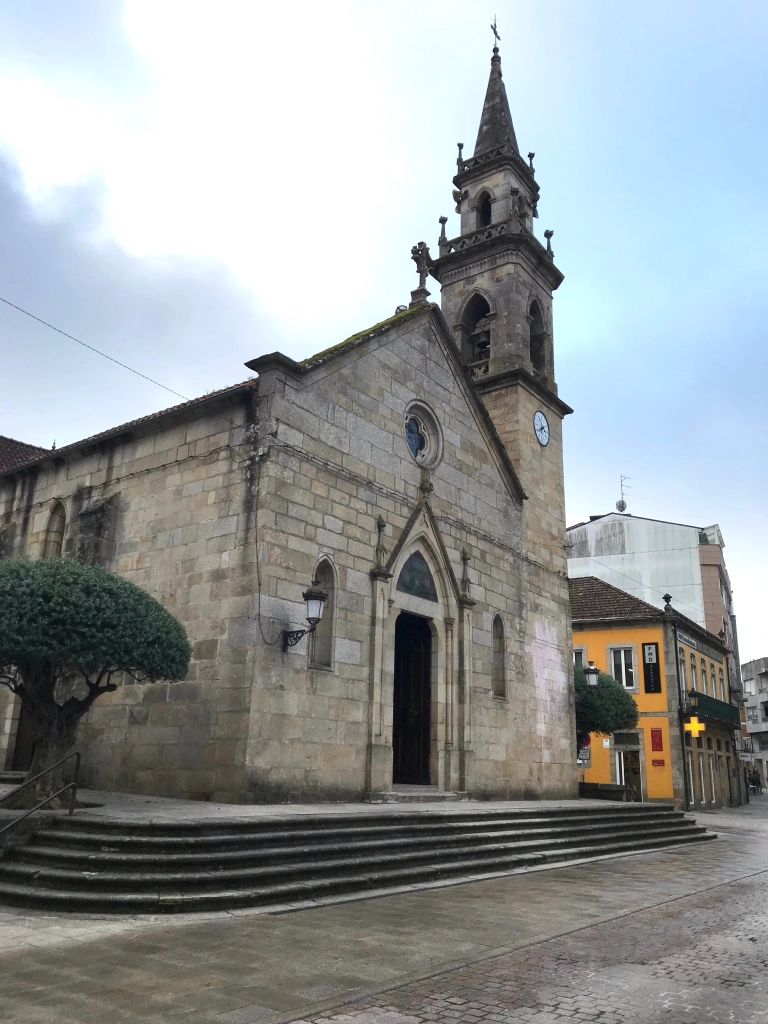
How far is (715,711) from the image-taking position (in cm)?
3591

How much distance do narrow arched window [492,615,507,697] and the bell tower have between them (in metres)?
2.66

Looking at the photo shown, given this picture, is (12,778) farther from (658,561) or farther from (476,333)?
(658,561)

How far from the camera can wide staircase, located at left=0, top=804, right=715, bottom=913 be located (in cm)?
793

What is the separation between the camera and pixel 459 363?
18.9 meters

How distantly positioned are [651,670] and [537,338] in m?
15.5

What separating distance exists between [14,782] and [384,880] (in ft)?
23.8

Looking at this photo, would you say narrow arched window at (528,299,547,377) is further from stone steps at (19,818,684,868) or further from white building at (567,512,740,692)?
white building at (567,512,740,692)

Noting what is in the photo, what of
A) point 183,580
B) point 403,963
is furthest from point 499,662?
point 403,963

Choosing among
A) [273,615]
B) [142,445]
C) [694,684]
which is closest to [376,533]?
[273,615]

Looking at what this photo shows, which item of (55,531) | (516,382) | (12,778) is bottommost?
(12,778)

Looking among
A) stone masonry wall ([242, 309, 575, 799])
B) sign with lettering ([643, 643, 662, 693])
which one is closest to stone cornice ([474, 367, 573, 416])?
stone masonry wall ([242, 309, 575, 799])

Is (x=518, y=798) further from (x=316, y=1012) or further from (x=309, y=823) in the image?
(x=316, y=1012)

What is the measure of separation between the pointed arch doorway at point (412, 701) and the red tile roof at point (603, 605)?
17319 mm

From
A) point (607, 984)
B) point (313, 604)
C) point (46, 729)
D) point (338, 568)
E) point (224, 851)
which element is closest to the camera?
point (607, 984)
